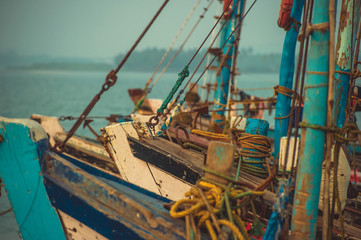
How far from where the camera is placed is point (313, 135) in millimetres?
2201

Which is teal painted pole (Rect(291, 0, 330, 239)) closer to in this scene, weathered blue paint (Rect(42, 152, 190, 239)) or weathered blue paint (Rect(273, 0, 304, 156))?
weathered blue paint (Rect(42, 152, 190, 239))

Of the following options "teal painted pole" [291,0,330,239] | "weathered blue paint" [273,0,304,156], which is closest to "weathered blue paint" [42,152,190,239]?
"teal painted pole" [291,0,330,239]

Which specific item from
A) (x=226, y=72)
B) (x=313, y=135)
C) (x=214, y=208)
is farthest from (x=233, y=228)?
(x=226, y=72)

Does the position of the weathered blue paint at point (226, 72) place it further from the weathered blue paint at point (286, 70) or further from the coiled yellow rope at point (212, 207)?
the coiled yellow rope at point (212, 207)

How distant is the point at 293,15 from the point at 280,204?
458 centimetres

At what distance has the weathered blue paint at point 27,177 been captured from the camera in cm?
248

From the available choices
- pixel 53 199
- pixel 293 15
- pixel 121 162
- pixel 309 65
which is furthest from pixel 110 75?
pixel 293 15

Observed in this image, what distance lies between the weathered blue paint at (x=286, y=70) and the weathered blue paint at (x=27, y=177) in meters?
4.31

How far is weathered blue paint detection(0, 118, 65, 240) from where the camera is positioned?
2.48 m

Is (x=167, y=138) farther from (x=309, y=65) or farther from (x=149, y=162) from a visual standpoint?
(x=309, y=65)

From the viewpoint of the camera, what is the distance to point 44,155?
8.31 feet

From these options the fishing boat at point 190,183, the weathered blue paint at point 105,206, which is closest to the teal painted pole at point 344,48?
the fishing boat at point 190,183

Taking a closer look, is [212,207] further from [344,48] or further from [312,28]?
[344,48]

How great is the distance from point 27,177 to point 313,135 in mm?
2356
